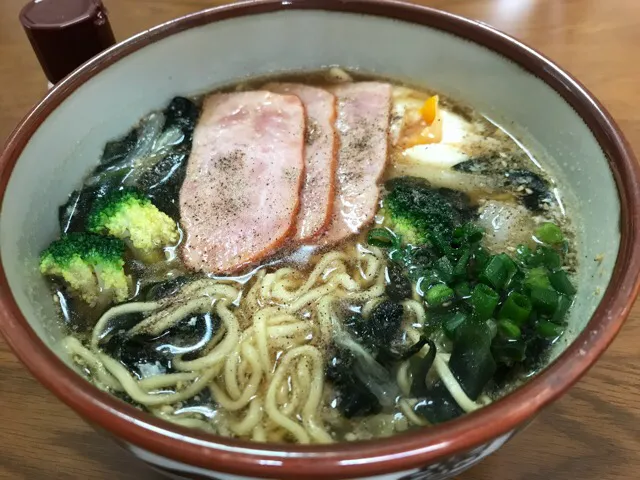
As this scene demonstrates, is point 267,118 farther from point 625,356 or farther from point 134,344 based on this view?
point 625,356

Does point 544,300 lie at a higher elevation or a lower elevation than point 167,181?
lower

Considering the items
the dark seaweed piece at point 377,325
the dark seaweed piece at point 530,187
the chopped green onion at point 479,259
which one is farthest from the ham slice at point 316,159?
the dark seaweed piece at point 530,187

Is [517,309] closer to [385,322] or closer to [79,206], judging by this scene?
[385,322]

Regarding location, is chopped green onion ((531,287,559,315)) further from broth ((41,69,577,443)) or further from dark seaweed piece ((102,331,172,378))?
dark seaweed piece ((102,331,172,378))

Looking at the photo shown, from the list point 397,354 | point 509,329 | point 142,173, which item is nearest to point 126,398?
point 397,354

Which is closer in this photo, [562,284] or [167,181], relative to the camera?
[562,284]

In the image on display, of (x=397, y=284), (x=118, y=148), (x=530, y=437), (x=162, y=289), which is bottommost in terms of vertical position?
(x=530, y=437)
